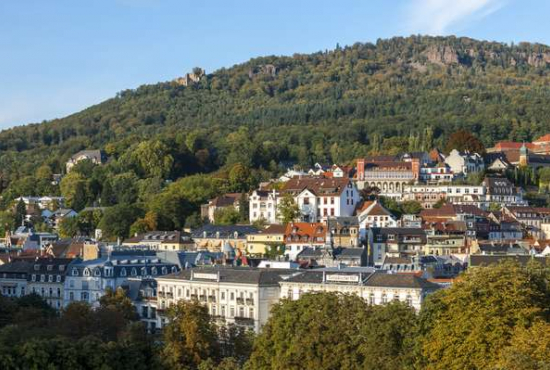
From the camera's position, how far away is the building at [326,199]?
106 m

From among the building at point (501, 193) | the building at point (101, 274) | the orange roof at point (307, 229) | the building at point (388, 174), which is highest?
the building at point (388, 174)

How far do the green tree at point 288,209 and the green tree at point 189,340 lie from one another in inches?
1773

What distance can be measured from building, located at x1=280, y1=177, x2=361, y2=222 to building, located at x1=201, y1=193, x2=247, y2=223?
6.62 metres

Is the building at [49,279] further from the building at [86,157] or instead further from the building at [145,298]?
the building at [86,157]

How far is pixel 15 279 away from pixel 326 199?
3239cm

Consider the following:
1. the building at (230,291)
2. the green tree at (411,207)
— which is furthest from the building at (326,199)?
the building at (230,291)

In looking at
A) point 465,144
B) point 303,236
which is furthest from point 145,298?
point 465,144

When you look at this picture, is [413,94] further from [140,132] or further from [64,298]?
[64,298]

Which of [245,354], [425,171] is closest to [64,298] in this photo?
[245,354]

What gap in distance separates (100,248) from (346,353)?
142ft

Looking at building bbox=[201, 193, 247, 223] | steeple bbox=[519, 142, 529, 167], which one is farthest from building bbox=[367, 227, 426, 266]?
steeple bbox=[519, 142, 529, 167]

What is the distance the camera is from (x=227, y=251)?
93.8 m

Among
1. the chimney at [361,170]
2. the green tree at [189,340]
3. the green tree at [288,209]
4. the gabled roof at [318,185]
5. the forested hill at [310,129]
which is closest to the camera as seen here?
the green tree at [189,340]

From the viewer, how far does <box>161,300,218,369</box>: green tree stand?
57.1 meters
